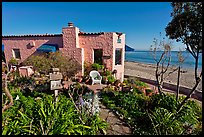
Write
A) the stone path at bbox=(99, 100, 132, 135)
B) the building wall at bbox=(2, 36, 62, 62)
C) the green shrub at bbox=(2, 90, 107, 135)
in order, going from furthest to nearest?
the building wall at bbox=(2, 36, 62, 62) → the stone path at bbox=(99, 100, 132, 135) → the green shrub at bbox=(2, 90, 107, 135)

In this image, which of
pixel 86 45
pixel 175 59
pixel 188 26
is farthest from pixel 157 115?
pixel 175 59

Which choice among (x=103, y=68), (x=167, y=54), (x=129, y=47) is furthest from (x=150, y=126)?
(x=129, y=47)

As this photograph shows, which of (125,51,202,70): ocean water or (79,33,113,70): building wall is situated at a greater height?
(79,33,113,70): building wall

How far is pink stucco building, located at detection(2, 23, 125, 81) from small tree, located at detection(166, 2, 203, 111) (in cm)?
598

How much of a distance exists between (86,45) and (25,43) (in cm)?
518

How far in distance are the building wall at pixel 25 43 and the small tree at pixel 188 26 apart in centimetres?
865

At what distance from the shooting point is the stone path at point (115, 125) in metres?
4.71

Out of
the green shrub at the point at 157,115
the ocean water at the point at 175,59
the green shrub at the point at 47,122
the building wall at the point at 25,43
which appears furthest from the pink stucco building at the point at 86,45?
the green shrub at the point at 47,122

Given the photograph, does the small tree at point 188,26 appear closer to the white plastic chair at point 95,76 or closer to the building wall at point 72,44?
the white plastic chair at point 95,76

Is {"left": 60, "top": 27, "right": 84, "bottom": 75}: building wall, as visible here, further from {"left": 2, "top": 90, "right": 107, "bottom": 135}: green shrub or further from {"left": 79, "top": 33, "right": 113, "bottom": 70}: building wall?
{"left": 2, "top": 90, "right": 107, "bottom": 135}: green shrub

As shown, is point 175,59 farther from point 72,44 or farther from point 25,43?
point 25,43

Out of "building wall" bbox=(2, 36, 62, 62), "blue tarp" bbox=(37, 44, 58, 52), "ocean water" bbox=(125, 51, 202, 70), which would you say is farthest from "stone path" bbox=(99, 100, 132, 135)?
"building wall" bbox=(2, 36, 62, 62)

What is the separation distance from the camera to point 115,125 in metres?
5.12

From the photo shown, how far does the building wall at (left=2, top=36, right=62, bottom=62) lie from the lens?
1254 cm
